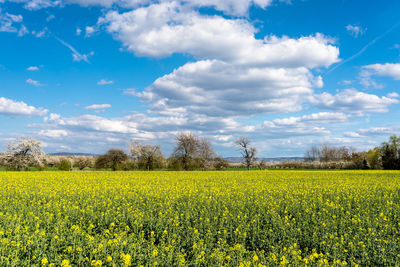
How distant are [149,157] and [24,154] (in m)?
29.1

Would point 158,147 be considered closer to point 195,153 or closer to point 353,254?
point 195,153

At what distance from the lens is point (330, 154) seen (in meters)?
125

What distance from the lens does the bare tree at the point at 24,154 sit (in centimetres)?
6211

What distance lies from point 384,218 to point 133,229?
10388mm

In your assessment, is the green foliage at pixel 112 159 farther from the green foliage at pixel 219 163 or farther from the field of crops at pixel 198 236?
the field of crops at pixel 198 236

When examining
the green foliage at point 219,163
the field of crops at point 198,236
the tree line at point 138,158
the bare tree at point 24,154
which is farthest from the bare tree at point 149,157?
the field of crops at point 198,236

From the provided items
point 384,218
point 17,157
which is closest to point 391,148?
point 384,218

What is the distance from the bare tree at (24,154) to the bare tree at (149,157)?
22771 mm

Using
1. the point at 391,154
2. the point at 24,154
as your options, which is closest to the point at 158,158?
the point at 24,154

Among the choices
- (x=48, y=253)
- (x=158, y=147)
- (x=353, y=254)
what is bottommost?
(x=353, y=254)

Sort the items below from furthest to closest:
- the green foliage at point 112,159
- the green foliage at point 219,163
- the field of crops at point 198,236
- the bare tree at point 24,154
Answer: the green foliage at point 219,163, the green foliage at point 112,159, the bare tree at point 24,154, the field of crops at point 198,236

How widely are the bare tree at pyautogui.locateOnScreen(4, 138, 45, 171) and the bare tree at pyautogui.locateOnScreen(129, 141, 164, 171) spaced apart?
74.7 ft

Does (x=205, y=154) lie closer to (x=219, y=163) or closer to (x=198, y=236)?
(x=219, y=163)

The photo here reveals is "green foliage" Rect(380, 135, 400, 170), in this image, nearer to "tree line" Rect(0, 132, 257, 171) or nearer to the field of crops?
"tree line" Rect(0, 132, 257, 171)
